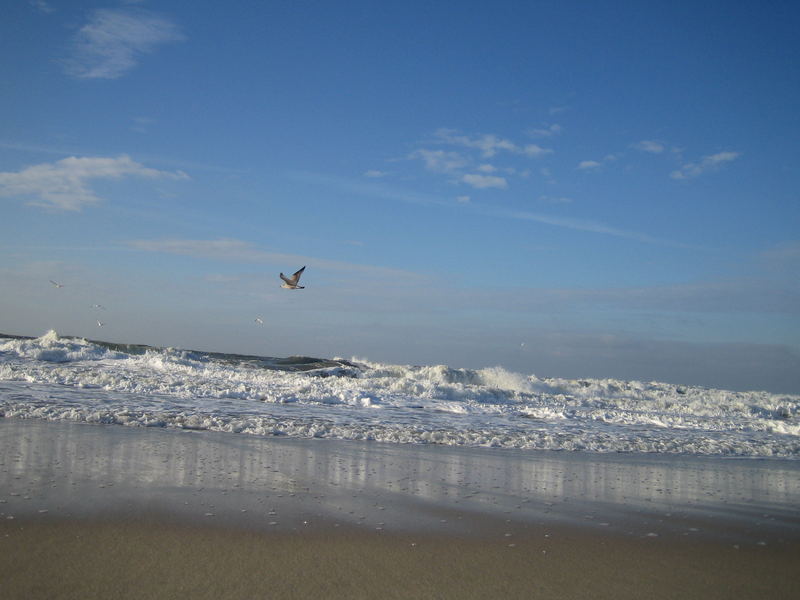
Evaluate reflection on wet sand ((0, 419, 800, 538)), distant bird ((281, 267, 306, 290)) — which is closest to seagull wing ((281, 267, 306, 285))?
distant bird ((281, 267, 306, 290))

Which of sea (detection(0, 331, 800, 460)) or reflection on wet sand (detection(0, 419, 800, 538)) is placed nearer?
reflection on wet sand (detection(0, 419, 800, 538))

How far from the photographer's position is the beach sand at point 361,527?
3793 mm

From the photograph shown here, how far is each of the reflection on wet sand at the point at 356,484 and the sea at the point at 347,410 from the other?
0.95m

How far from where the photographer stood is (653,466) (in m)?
9.28

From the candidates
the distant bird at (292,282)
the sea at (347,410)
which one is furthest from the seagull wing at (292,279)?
the sea at (347,410)

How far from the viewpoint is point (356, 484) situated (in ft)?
21.4

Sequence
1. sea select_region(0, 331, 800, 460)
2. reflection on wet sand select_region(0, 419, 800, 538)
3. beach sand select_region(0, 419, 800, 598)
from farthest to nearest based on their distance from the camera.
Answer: sea select_region(0, 331, 800, 460)
reflection on wet sand select_region(0, 419, 800, 538)
beach sand select_region(0, 419, 800, 598)

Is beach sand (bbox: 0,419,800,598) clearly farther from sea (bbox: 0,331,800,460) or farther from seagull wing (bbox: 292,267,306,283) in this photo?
seagull wing (bbox: 292,267,306,283)

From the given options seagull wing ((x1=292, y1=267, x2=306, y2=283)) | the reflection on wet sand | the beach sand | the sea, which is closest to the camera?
the beach sand

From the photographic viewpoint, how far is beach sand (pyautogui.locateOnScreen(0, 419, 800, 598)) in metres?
3.79

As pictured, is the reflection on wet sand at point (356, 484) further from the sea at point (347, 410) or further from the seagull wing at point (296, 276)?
the seagull wing at point (296, 276)

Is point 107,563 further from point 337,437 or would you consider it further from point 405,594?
point 337,437

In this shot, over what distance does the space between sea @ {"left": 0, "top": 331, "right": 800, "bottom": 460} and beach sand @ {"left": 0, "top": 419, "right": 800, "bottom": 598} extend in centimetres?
210

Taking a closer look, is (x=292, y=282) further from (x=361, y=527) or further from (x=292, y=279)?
(x=361, y=527)
